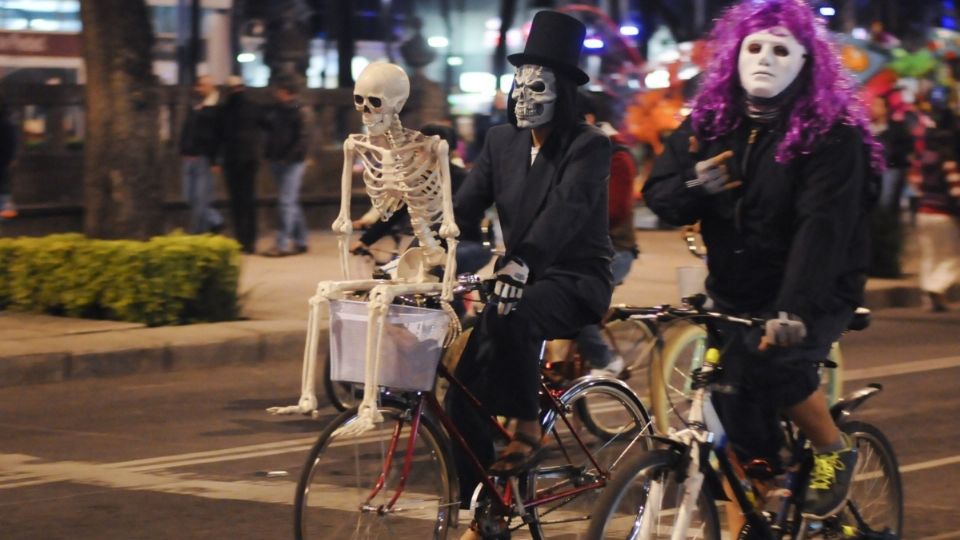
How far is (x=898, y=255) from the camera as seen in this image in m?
15.2

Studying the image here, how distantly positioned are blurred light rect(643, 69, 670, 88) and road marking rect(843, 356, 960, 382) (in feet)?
35.6

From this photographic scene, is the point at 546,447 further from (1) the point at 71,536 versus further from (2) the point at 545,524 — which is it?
(1) the point at 71,536

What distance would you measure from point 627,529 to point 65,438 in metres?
4.49

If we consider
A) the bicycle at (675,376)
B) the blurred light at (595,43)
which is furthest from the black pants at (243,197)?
the blurred light at (595,43)

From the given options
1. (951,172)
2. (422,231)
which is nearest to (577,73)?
(422,231)

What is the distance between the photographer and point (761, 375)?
4809 mm

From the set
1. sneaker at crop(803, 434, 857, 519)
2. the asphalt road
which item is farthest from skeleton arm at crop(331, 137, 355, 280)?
sneaker at crop(803, 434, 857, 519)

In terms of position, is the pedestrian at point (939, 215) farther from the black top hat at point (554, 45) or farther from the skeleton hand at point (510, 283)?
the skeleton hand at point (510, 283)

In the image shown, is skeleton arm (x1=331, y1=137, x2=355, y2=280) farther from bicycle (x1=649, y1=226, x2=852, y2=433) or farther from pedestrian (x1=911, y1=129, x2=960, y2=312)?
pedestrian (x1=911, y1=129, x2=960, y2=312)

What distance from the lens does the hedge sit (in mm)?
11281

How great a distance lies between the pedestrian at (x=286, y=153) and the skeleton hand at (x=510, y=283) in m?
11.0

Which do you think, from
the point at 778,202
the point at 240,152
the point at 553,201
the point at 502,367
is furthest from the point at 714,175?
the point at 240,152

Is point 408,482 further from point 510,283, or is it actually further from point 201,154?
point 201,154

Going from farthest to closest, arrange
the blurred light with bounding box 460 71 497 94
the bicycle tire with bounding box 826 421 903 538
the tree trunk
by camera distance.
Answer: the blurred light with bounding box 460 71 497 94
the tree trunk
the bicycle tire with bounding box 826 421 903 538
